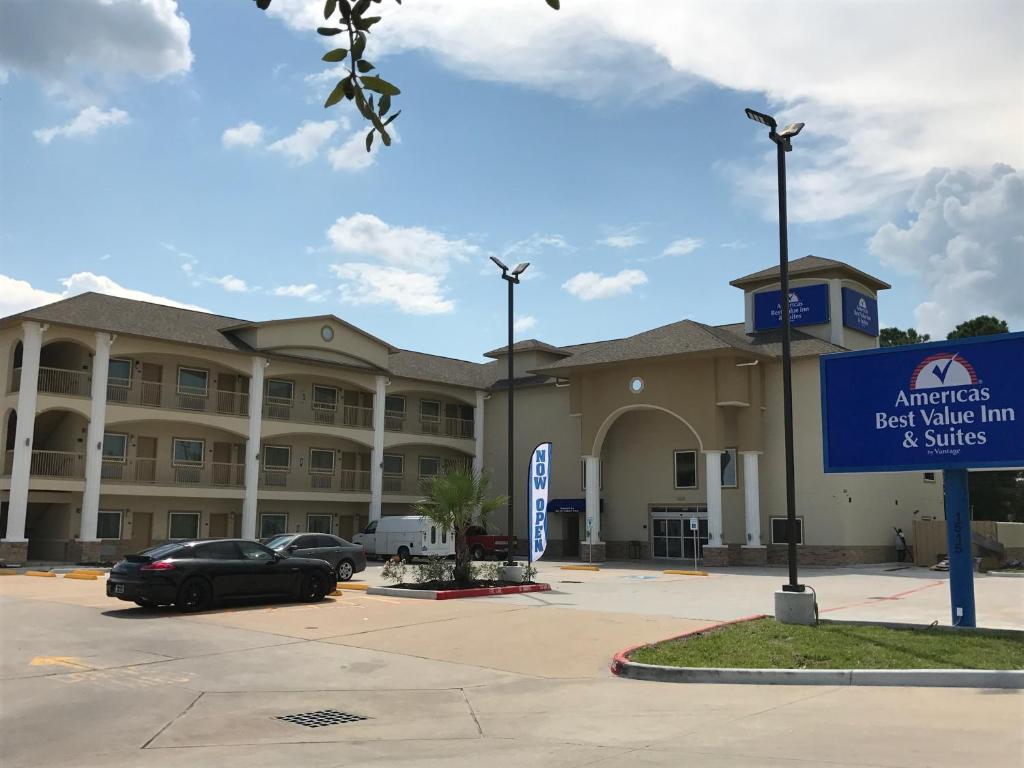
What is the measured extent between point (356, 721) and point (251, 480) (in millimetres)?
31689

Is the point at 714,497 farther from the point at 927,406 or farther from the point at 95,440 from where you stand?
Result: the point at 95,440

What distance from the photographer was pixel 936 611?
18.8 meters

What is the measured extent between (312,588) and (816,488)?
24652 mm

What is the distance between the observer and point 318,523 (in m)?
45.0

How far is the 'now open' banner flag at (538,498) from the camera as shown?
85.8ft

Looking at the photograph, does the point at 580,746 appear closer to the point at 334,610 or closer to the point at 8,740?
the point at 8,740

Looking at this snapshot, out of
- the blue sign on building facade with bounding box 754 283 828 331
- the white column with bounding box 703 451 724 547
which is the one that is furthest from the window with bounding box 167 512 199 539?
the blue sign on building facade with bounding box 754 283 828 331

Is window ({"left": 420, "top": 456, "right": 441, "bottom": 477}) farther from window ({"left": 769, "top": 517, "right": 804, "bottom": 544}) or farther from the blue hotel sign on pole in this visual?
the blue hotel sign on pole

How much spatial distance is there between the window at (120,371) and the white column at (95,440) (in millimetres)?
1957

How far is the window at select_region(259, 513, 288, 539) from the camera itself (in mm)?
42638

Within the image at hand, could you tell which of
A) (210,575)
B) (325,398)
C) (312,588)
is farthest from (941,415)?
(325,398)

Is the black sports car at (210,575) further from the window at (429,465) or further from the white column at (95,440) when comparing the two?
the window at (429,465)

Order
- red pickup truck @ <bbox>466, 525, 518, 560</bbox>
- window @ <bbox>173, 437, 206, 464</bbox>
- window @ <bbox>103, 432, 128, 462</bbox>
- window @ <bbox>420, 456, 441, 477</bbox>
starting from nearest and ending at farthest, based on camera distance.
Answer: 1. window @ <bbox>103, 432, 128, 462</bbox>
2. window @ <bbox>173, 437, 206, 464</bbox>
3. red pickup truck @ <bbox>466, 525, 518, 560</bbox>
4. window @ <bbox>420, 456, 441, 477</bbox>

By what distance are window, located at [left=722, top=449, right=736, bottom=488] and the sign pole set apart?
24976 millimetres
